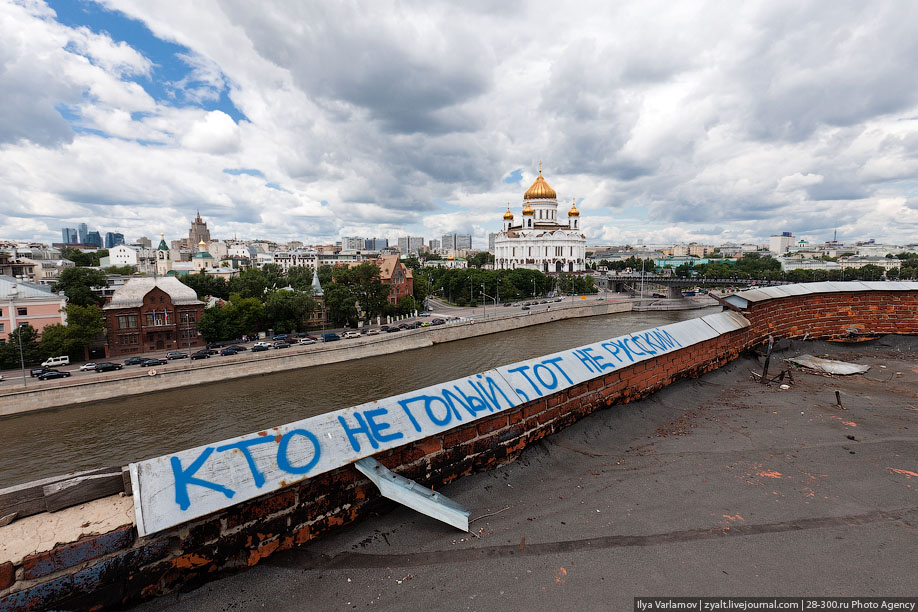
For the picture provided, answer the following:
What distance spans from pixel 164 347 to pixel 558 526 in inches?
1051

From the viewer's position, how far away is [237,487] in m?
2.12

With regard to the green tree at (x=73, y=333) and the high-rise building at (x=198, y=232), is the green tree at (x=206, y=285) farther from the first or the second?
the high-rise building at (x=198, y=232)

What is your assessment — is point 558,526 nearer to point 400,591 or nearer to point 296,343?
point 400,591

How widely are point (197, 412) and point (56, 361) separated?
1103 cm

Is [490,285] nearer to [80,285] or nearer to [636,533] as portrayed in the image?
[80,285]

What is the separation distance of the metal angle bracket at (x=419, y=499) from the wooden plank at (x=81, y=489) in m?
1.28

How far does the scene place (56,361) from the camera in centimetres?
Answer: 1950

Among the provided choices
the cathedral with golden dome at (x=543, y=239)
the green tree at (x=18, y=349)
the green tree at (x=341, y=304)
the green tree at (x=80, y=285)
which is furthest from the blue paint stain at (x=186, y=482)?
the cathedral with golden dome at (x=543, y=239)

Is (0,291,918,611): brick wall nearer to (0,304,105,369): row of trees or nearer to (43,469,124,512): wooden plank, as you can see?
(43,469,124,512): wooden plank

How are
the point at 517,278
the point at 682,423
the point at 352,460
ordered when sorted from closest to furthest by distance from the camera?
the point at 352,460 < the point at 682,423 < the point at 517,278

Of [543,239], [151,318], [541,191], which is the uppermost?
[541,191]

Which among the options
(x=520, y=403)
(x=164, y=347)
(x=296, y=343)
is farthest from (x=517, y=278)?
(x=520, y=403)

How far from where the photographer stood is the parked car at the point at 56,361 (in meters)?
19.2

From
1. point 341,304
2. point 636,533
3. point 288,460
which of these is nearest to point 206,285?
point 341,304
